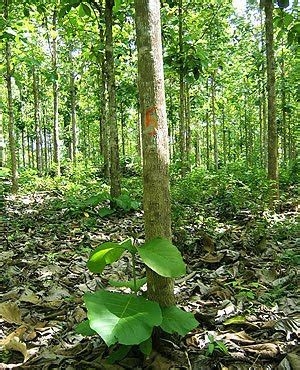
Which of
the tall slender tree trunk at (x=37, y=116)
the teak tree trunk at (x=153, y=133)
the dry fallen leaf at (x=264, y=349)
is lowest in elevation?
the dry fallen leaf at (x=264, y=349)

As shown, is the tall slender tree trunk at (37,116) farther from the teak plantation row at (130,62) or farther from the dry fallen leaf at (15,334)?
the dry fallen leaf at (15,334)

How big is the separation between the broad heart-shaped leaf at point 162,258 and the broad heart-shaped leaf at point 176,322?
1.32ft

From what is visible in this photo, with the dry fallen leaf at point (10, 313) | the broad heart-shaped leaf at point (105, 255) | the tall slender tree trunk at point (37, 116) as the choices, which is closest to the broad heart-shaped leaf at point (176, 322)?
the broad heart-shaped leaf at point (105, 255)

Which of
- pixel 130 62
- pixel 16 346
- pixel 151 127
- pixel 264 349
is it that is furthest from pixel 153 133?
pixel 130 62

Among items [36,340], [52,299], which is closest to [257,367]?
[36,340]

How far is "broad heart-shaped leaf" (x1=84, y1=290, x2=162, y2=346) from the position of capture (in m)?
2.16

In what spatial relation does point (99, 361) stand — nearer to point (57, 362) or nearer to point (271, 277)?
point (57, 362)

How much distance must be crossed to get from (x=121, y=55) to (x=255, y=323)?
10.6 m

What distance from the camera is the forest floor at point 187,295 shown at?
270 centimetres

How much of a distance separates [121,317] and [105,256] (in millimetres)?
418

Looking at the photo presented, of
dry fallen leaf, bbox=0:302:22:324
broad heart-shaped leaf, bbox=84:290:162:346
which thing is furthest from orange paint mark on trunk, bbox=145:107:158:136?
dry fallen leaf, bbox=0:302:22:324

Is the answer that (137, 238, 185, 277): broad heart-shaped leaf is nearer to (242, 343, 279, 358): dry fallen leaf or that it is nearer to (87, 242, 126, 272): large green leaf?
(87, 242, 126, 272): large green leaf

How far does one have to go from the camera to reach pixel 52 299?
3.97m

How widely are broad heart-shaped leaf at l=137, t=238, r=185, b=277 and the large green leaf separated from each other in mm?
154
